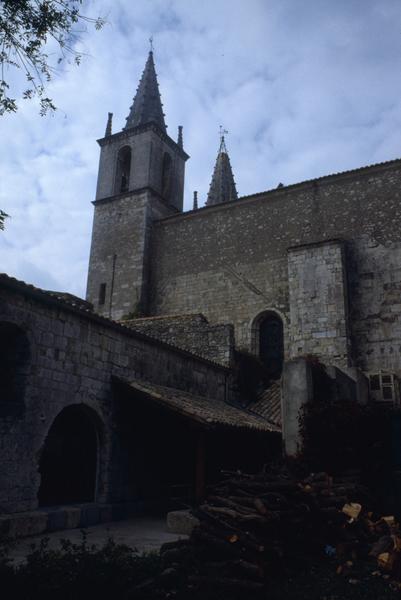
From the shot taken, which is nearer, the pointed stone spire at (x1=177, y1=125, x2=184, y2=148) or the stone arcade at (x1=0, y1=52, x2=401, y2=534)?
the stone arcade at (x1=0, y1=52, x2=401, y2=534)

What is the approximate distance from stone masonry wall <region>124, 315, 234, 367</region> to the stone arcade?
0.15 ft

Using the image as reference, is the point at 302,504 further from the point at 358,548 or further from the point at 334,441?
the point at 334,441

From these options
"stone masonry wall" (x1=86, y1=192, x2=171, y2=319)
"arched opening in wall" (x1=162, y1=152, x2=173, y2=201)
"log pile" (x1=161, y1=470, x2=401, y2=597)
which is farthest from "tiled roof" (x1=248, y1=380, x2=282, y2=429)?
"arched opening in wall" (x1=162, y1=152, x2=173, y2=201)

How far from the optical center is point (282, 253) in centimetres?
1927

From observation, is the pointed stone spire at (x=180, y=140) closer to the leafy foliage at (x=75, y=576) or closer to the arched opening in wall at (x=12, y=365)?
the arched opening in wall at (x=12, y=365)

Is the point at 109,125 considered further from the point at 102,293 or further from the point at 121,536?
the point at 121,536

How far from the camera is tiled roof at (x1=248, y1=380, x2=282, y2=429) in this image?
595 inches

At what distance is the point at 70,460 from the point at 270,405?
270 inches

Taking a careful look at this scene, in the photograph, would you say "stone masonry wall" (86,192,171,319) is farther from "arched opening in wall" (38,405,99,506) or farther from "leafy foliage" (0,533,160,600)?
"leafy foliage" (0,533,160,600)

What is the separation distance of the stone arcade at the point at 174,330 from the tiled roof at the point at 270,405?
0.23ft

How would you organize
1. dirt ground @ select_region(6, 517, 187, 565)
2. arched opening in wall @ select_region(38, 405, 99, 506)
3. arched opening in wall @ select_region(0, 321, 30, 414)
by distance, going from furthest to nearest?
arched opening in wall @ select_region(38, 405, 99, 506) → arched opening in wall @ select_region(0, 321, 30, 414) → dirt ground @ select_region(6, 517, 187, 565)

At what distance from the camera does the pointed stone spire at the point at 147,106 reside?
999 inches

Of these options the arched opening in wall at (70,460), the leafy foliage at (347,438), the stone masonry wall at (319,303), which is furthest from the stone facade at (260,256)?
the leafy foliage at (347,438)

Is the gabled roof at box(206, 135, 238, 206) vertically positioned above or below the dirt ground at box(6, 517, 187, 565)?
above
